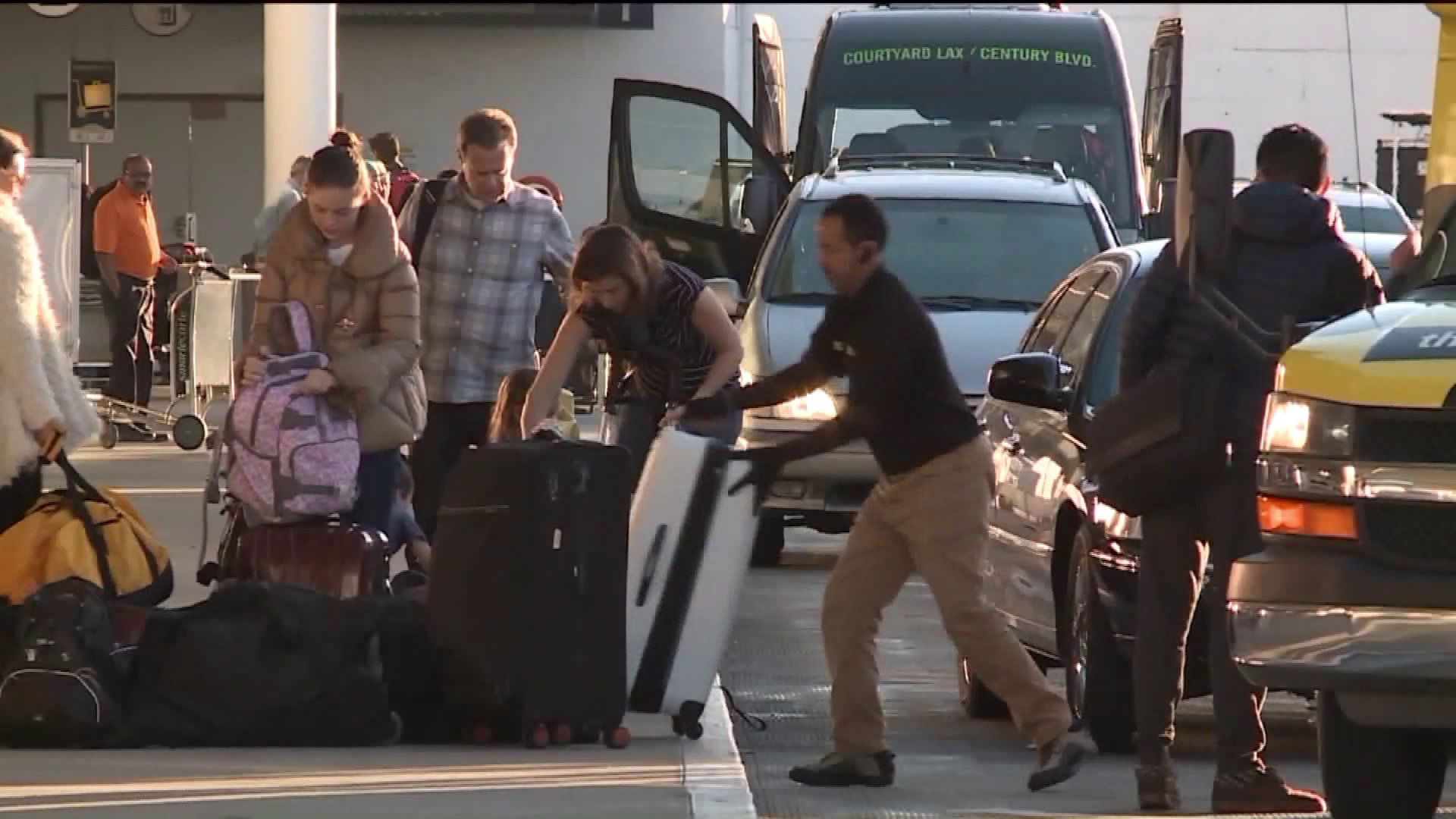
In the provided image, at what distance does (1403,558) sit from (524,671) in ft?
8.66

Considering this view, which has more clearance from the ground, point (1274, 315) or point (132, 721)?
point (1274, 315)

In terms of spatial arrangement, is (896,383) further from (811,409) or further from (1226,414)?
(811,409)

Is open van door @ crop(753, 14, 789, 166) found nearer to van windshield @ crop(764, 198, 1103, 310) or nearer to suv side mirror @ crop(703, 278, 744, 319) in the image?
van windshield @ crop(764, 198, 1103, 310)

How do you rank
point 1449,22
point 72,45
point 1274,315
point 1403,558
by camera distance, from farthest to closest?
point 72,45 < point 1449,22 < point 1274,315 < point 1403,558

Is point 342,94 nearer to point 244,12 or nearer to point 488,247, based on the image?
point 244,12

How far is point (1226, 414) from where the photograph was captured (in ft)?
26.0

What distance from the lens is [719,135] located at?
1783 centimetres

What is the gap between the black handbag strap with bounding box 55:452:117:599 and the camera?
8.98 metres

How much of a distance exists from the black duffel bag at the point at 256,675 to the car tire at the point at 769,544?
669 cm

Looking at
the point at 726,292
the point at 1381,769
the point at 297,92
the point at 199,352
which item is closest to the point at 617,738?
the point at 1381,769

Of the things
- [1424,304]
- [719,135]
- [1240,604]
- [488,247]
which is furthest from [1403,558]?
[719,135]

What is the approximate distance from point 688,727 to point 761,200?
873cm

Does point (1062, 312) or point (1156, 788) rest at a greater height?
point (1062, 312)

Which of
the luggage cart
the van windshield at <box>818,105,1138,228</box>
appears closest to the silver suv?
the van windshield at <box>818,105,1138,228</box>
